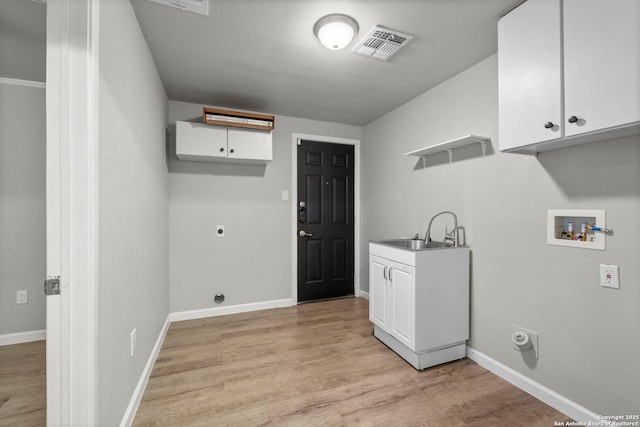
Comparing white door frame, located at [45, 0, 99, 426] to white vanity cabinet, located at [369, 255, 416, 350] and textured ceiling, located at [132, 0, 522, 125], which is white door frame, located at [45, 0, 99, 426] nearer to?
textured ceiling, located at [132, 0, 522, 125]

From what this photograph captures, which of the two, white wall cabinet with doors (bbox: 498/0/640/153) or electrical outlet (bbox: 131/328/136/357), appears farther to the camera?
electrical outlet (bbox: 131/328/136/357)

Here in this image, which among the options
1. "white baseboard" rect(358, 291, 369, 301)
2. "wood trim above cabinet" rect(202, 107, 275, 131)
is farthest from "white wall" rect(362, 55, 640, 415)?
"wood trim above cabinet" rect(202, 107, 275, 131)

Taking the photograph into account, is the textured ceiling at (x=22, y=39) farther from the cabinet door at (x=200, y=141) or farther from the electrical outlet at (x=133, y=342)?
the electrical outlet at (x=133, y=342)

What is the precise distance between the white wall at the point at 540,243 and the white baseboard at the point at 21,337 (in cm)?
376

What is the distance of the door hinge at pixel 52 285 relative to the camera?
1088mm

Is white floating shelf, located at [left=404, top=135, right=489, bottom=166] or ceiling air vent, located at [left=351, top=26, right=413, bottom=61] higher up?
ceiling air vent, located at [left=351, top=26, right=413, bottom=61]

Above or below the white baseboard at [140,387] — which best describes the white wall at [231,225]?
above

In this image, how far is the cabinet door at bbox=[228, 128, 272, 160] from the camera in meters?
2.95

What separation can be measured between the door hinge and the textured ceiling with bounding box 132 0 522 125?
1558 mm

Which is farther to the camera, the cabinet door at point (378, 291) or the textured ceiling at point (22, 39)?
the cabinet door at point (378, 291)

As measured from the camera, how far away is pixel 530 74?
1597mm

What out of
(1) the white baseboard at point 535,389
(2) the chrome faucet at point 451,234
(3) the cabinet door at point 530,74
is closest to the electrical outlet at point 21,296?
(2) the chrome faucet at point 451,234

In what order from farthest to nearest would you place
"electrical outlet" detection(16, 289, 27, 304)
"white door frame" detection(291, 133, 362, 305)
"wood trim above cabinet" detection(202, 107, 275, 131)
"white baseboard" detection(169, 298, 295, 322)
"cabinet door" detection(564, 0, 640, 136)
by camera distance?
"white door frame" detection(291, 133, 362, 305), "white baseboard" detection(169, 298, 295, 322), "wood trim above cabinet" detection(202, 107, 275, 131), "electrical outlet" detection(16, 289, 27, 304), "cabinet door" detection(564, 0, 640, 136)

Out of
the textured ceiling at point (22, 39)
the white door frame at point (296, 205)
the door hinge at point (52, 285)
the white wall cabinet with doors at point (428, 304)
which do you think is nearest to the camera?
the door hinge at point (52, 285)
